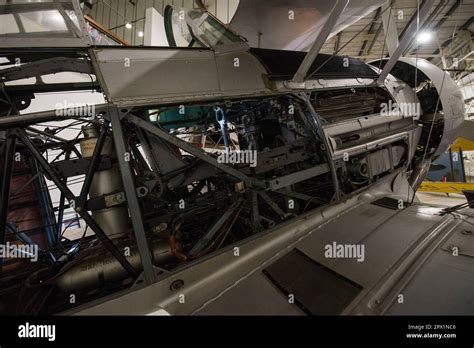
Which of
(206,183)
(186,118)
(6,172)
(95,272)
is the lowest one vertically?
(95,272)

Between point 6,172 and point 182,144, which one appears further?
point 182,144

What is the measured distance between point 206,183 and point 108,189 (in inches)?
49.2

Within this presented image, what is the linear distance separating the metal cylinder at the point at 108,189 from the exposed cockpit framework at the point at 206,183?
0.04 feet

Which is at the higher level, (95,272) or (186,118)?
(186,118)

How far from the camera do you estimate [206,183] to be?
2.87 metres

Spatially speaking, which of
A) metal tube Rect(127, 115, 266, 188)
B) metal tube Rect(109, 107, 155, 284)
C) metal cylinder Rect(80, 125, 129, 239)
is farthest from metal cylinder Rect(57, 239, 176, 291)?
metal tube Rect(127, 115, 266, 188)

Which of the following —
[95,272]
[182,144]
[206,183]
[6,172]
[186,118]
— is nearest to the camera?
[6,172]

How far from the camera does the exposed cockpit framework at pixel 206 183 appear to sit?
139 centimetres

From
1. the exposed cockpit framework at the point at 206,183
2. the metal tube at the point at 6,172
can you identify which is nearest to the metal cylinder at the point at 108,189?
the exposed cockpit framework at the point at 206,183

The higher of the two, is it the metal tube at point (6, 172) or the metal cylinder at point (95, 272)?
the metal tube at point (6, 172)

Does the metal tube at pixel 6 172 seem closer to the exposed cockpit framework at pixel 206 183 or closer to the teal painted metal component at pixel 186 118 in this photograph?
the exposed cockpit framework at pixel 206 183

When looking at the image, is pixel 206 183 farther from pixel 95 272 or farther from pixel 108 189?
pixel 95 272

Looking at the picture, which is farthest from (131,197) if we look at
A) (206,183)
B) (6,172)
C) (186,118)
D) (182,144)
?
(186,118)

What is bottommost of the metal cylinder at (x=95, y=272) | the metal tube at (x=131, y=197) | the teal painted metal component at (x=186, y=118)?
the metal cylinder at (x=95, y=272)
